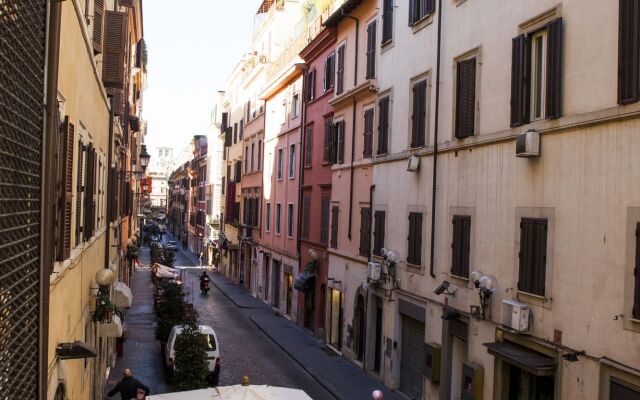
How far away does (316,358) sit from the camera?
25734 millimetres

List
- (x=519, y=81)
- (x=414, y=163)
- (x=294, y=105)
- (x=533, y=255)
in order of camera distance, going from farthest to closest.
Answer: (x=294, y=105)
(x=414, y=163)
(x=519, y=81)
(x=533, y=255)

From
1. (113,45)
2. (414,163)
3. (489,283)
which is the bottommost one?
(489,283)

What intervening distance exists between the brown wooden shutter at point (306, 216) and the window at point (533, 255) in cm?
1892

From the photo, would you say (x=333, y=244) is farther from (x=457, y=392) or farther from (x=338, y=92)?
(x=457, y=392)

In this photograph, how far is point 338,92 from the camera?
27891mm

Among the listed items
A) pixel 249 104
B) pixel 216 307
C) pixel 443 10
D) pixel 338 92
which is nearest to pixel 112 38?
pixel 443 10

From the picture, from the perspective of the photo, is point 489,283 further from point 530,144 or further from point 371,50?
point 371,50

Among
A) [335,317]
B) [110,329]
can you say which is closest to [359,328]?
[335,317]

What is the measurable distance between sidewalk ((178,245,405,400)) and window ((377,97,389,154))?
719cm

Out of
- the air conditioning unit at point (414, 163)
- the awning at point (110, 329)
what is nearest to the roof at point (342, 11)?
the air conditioning unit at point (414, 163)

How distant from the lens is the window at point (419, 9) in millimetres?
19094

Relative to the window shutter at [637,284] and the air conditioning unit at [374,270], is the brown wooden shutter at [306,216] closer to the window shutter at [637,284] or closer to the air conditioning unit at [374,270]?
the air conditioning unit at [374,270]

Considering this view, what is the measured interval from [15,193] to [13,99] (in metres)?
0.66

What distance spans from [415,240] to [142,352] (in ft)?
39.2
